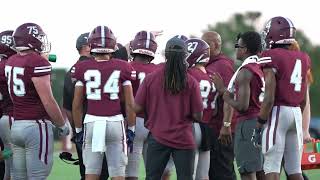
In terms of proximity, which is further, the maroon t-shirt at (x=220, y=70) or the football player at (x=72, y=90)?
the maroon t-shirt at (x=220, y=70)

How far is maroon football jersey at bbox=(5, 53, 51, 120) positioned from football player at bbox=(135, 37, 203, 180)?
108 centimetres

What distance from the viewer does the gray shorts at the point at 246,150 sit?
10.3m

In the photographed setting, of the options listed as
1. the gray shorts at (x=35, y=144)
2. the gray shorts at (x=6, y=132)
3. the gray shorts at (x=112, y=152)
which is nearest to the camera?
the gray shorts at (x=35, y=144)

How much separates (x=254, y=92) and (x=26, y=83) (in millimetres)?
2623

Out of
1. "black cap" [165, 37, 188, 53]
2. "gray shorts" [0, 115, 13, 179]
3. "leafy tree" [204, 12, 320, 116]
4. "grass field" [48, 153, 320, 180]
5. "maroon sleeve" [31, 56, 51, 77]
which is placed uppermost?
"black cap" [165, 37, 188, 53]

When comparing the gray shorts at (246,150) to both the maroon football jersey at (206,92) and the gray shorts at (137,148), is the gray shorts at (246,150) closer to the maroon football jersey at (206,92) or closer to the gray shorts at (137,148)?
the maroon football jersey at (206,92)

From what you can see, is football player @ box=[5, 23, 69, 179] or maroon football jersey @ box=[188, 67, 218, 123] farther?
maroon football jersey @ box=[188, 67, 218, 123]

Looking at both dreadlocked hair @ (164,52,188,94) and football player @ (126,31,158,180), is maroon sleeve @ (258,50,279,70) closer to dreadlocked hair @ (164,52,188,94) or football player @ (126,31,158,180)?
dreadlocked hair @ (164,52,188,94)

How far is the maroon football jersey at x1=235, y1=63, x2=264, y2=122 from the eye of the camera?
10231 millimetres

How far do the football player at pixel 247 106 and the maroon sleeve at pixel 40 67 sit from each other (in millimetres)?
2081

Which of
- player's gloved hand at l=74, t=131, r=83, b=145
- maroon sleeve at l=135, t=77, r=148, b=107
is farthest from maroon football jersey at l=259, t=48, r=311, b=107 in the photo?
player's gloved hand at l=74, t=131, r=83, b=145

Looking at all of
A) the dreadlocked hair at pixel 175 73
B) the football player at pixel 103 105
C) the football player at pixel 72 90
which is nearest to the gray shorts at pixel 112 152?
the football player at pixel 103 105

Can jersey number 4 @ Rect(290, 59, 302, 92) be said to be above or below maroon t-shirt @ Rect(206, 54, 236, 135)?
above

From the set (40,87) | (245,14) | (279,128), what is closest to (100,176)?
(40,87)
